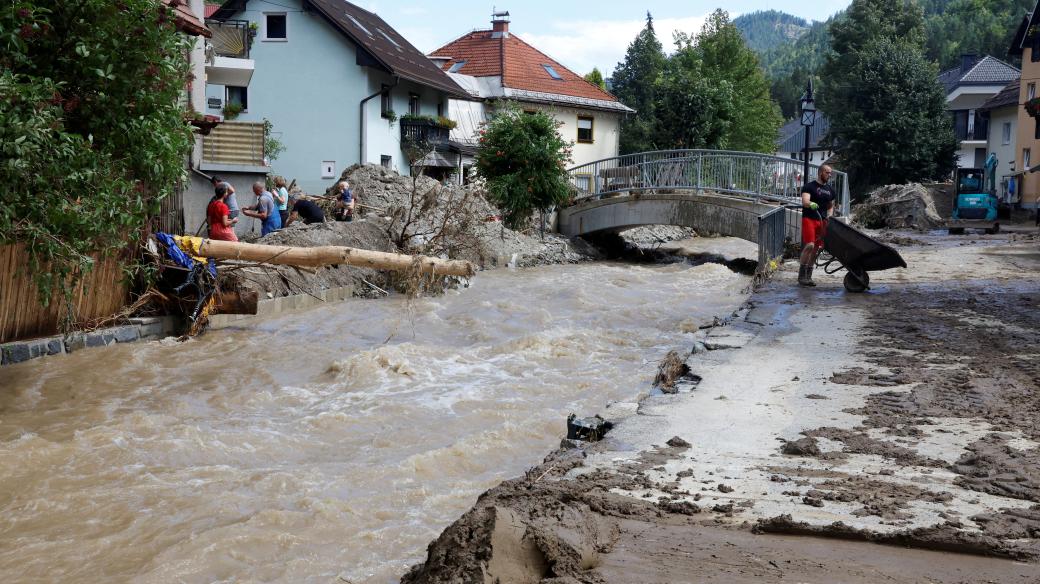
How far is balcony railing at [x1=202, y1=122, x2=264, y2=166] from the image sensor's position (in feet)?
79.3

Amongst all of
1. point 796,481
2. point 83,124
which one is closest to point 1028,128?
point 83,124

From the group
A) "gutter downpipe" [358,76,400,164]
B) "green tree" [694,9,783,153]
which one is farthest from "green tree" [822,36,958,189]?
"gutter downpipe" [358,76,400,164]

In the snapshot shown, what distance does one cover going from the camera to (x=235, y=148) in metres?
24.3

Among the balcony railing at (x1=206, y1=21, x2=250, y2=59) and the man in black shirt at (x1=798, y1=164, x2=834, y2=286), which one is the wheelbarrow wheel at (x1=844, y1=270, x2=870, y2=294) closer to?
the man in black shirt at (x1=798, y1=164, x2=834, y2=286)

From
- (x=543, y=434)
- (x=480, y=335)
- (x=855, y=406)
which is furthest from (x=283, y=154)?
(x=855, y=406)

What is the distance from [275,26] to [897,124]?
99.2ft

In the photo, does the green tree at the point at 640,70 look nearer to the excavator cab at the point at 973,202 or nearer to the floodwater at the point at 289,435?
the excavator cab at the point at 973,202

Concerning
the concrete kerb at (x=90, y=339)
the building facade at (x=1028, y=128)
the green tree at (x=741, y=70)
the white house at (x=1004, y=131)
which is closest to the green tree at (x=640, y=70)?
the green tree at (x=741, y=70)

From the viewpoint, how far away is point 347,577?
5.56 m

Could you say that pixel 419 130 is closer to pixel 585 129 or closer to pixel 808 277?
pixel 585 129

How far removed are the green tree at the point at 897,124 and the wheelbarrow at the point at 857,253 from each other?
36.3 m

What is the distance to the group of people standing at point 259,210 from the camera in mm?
15164

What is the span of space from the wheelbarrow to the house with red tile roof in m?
30.8

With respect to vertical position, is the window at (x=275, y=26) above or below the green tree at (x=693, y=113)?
above
